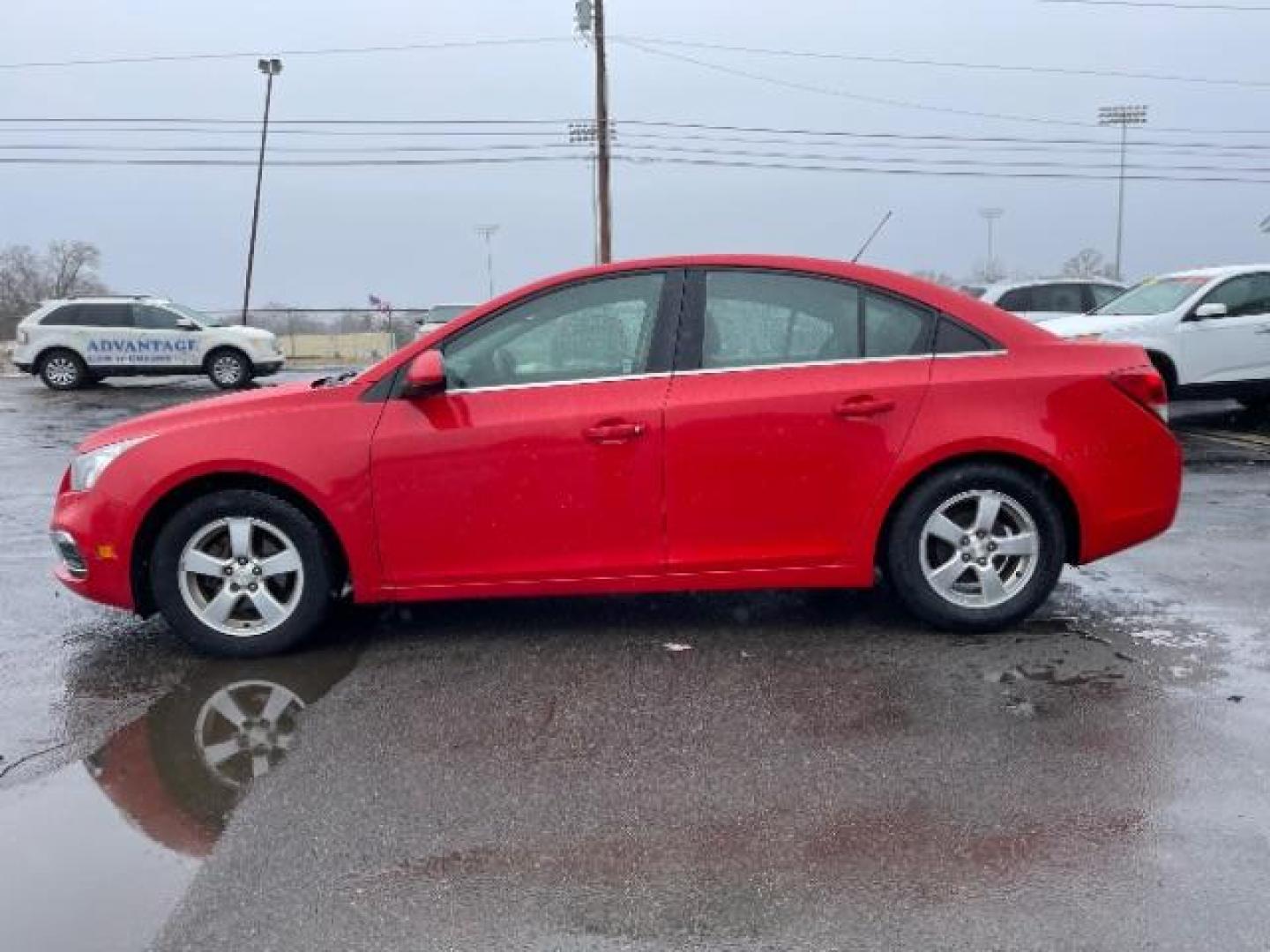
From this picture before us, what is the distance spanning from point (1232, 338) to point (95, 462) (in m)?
11.4

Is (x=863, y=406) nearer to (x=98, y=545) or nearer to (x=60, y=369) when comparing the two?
(x=98, y=545)

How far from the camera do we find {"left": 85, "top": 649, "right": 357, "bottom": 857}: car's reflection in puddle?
3385mm

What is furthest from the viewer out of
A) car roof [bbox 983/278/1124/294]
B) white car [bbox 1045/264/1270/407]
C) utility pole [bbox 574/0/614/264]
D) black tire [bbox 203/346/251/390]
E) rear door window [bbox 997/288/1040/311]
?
utility pole [bbox 574/0/614/264]

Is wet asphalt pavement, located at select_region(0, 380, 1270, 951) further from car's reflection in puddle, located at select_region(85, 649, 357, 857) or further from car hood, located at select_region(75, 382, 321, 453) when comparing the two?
car hood, located at select_region(75, 382, 321, 453)

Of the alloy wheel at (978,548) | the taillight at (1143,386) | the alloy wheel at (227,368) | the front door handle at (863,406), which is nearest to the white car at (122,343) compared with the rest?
the alloy wheel at (227,368)

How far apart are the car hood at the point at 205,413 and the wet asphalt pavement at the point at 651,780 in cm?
94

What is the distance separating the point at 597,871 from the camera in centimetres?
299

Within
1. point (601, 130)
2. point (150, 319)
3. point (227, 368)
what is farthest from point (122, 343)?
point (601, 130)

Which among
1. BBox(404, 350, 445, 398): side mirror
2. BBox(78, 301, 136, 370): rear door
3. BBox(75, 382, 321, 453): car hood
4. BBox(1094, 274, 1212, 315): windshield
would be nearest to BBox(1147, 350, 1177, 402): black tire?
BBox(1094, 274, 1212, 315): windshield

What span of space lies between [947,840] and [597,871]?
96cm

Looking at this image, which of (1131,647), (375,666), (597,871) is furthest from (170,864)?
(1131,647)

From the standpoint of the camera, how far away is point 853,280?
490 cm

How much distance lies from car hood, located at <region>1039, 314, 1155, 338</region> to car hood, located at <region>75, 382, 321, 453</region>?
9.08 meters

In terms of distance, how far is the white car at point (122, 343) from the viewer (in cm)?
2212
